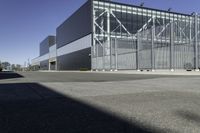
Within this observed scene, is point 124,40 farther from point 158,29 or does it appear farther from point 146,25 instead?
point 146,25

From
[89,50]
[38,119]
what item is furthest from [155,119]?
[89,50]

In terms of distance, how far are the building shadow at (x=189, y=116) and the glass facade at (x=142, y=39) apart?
1771 centimetres

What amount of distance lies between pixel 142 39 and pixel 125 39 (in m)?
6.48

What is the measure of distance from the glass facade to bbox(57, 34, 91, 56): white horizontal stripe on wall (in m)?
3.16

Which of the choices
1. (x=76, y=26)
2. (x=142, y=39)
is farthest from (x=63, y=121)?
(x=76, y=26)

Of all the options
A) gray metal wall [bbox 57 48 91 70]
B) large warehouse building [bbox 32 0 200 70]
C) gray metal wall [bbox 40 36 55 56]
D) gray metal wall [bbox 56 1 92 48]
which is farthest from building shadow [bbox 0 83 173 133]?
gray metal wall [bbox 40 36 55 56]

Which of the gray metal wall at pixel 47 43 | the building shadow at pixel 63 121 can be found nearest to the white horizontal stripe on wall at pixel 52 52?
the gray metal wall at pixel 47 43

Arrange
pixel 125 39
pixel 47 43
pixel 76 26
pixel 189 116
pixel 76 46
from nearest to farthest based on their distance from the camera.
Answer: pixel 189 116 < pixel 125 39 < pixel 76 26 < pixel 76 46 < pixel 47 43

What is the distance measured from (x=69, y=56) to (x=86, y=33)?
53.6ft

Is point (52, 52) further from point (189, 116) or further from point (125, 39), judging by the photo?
point (189, 116)

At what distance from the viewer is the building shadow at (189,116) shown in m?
4.11

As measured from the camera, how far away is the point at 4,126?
377 cm

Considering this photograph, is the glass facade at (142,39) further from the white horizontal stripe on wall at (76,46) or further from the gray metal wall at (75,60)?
the gray metal wall at (75,60)

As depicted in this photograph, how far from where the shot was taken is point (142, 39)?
98.0 feet
